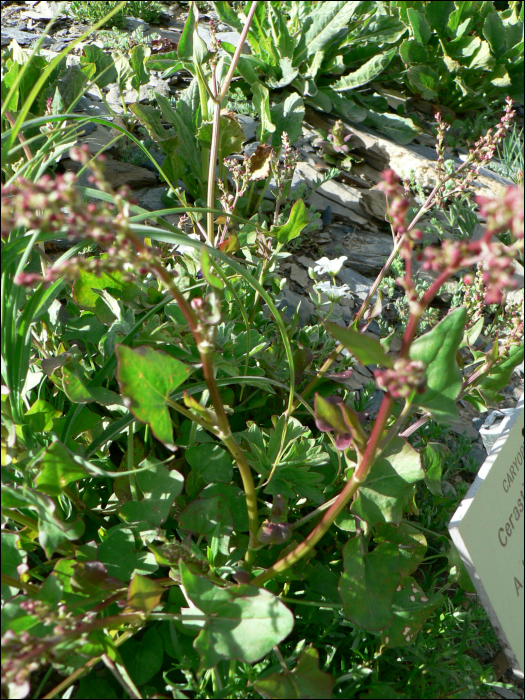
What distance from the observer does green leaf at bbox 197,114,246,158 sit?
2005mm

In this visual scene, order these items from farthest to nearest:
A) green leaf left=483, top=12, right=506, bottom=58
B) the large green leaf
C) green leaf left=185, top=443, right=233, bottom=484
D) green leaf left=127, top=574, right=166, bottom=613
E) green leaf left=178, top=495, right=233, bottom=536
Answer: green leaf left=483, top=12, right=506, bottom=58 → the large green leaf → green leaf left=185, top=443, right=233, bottom=484 → green leaf left=178, top=495, right=233, bottom=536 → green leaf left=127, top=574, right=166, bottom=613

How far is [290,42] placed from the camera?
9.77 ft

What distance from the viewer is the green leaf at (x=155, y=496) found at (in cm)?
110

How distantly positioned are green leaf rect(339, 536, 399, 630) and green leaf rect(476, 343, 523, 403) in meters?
0.43

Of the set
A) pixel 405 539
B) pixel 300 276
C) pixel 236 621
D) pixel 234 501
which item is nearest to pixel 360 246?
pixel 300 276

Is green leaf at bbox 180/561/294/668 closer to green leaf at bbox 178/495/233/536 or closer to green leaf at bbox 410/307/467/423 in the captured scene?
green leaf at bbox 178/495/233/536

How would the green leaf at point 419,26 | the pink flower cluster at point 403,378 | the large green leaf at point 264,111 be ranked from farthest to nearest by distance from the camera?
the green leaf at point 419,26 < the large green leaf at point 264,111 < the pink flower cluster at point 403,378

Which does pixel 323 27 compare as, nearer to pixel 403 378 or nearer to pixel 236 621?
pixel 403 378

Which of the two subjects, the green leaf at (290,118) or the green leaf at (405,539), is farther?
the green leaf at (290,118)

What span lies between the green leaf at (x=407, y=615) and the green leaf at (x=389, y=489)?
0.22 m

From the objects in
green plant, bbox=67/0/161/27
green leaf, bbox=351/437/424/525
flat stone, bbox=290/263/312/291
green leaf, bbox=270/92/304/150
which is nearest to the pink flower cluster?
green leaf, bbox=351/437/424/525

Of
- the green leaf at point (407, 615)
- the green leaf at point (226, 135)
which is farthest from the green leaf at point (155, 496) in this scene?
the green leaf at point (226, 135)

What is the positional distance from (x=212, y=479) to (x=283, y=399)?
0.45m

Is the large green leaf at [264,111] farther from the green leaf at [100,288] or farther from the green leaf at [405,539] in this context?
the green leaf at [405,539]
